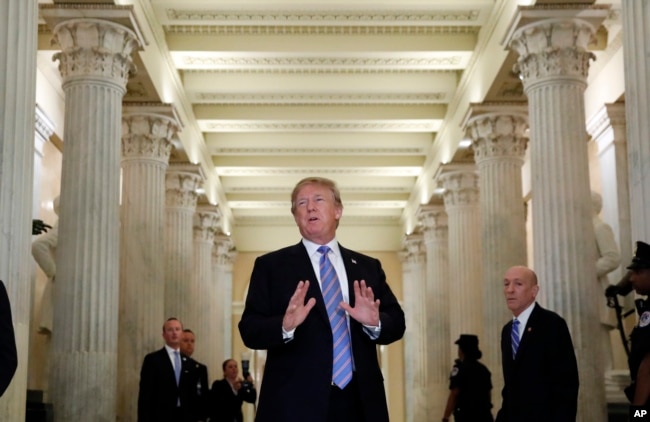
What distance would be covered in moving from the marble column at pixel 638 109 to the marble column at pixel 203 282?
14828 mm

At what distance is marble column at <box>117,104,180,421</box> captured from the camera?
1502 centimetres

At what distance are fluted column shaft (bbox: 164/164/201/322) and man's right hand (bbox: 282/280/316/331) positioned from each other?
15729 mm

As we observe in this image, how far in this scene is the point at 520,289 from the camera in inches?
253

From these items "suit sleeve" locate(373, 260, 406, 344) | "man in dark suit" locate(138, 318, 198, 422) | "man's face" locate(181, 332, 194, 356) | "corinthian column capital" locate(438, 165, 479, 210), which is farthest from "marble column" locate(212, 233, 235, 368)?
"suit sleeve" locate(373, 260, 406, 344)

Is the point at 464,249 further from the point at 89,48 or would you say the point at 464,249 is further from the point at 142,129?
the point at 89,48

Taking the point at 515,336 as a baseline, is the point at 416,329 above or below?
above

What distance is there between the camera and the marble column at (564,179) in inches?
455

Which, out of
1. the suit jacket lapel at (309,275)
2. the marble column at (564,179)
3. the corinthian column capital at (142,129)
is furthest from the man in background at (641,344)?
the corinthian column capital at (142,129)

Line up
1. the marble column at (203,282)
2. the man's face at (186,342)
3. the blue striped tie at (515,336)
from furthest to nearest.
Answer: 1. the marble column at (203,282)
2. the man's face at (186,342)
3. the blue striped tie at (515,336)

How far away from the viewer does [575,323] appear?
37.9ft

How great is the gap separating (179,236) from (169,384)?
34.9ft

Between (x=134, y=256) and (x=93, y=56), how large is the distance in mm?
4320

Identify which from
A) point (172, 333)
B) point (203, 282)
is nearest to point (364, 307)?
point (172, 333)

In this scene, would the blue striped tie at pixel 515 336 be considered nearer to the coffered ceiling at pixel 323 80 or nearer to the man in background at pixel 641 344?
the man in background at pixel 641 344
